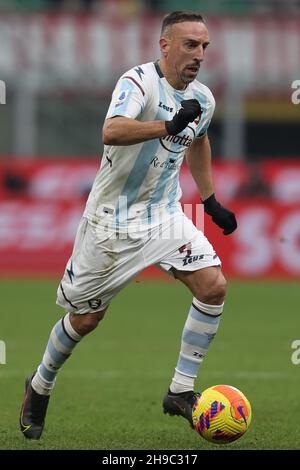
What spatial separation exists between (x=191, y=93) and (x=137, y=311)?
24.0 feet

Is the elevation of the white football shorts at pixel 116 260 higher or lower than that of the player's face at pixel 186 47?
lower

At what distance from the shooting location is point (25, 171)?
18.7m

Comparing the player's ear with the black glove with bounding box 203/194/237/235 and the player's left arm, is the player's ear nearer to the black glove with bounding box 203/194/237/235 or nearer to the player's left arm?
the player's left arm

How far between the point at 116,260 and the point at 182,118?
1045 mm

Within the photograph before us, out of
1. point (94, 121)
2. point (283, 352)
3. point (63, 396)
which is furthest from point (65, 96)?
point (63, 396)

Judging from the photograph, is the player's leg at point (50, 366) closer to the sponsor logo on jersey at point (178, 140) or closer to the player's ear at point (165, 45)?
the sponsor logo on jersey at point (178, 140)

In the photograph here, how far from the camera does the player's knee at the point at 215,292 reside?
695cm

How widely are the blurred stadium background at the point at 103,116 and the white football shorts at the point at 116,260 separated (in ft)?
25.3

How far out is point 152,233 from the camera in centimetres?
703

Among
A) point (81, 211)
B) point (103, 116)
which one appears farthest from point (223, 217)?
point (103, 116)

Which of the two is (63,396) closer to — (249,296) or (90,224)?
(90,224)

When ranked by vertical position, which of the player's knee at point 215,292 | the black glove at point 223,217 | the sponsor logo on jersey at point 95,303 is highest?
the black glove at point 223,217

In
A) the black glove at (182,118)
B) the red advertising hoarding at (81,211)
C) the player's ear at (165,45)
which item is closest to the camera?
the black glove at (182,118)

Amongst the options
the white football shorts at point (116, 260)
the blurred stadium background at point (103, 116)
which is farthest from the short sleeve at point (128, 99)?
the blurred stadium background at point (103, 116)
